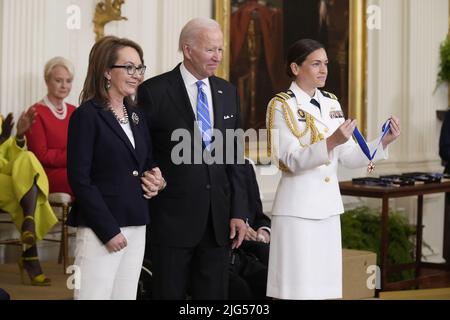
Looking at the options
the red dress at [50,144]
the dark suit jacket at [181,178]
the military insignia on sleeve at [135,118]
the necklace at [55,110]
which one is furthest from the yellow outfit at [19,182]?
the military insignia on sleeve at [135,118]

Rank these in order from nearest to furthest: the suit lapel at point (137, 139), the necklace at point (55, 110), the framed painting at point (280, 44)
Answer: the suit lapel at point (137, 139) → the necklace at point (55, 110) → the framed painting at point (280, 44)

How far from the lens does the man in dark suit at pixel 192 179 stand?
14.9 feet

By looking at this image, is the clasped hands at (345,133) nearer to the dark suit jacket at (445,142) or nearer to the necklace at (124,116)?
the necklace at (124,116)

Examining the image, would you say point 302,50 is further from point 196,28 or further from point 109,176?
point 109,176

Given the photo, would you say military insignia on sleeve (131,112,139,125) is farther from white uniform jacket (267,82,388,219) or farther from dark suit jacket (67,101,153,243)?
white uniform jacket (267,82,388,219)

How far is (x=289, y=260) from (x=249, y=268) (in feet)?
4.78

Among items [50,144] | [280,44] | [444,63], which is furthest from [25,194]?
[444,63]

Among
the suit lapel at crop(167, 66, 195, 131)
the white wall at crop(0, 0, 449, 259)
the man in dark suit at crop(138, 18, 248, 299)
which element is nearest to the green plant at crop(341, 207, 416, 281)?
the white wall at crop(0, 0, 449, 259)

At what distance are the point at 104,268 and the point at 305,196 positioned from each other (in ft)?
4.48

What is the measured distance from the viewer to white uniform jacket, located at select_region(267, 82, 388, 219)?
4941mm

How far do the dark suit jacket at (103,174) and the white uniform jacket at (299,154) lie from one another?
1.01 m

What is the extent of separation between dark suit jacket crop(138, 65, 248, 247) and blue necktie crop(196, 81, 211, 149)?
0.11ft
